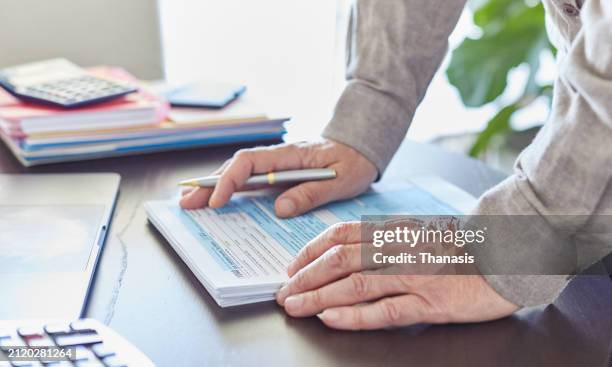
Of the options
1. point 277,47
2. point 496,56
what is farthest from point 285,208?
point 277,47

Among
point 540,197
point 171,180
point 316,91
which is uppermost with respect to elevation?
point 540,197

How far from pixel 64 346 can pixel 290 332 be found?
0.19 m

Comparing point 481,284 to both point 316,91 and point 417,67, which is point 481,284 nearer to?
point 417,67

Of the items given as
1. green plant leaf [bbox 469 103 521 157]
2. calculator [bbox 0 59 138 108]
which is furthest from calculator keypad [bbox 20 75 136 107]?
green plant leaf [bbox 469 103 521 157]

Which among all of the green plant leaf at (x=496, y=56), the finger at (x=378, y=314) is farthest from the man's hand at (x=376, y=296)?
the green plant leaf at (x=496, y=56)

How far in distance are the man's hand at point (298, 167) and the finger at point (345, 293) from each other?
0.22m

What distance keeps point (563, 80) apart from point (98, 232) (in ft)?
1.66

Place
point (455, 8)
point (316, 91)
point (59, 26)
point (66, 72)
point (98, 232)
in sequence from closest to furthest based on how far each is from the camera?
point (98, 232) → point (455, 8) → point (66, 72) → point (59, 26) → point (316, 91)

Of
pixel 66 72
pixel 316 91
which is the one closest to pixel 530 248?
pixel 66 72

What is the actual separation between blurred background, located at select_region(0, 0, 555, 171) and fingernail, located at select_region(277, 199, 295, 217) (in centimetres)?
46

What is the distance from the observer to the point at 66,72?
4.28 ft

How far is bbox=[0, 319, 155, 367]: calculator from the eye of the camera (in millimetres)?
574

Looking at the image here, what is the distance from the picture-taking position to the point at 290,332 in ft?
2.20

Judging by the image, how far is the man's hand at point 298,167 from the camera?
0.93 metres
